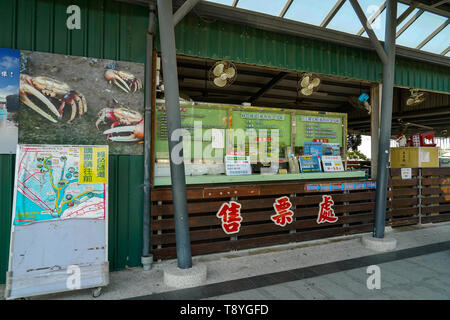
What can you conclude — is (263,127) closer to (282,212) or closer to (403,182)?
(282,212)

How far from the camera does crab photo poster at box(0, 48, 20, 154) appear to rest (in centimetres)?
360

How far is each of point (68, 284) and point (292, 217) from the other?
12.5ft

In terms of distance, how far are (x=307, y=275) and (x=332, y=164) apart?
2.86 m

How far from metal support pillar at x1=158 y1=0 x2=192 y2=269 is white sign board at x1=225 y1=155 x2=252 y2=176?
4.96 ft

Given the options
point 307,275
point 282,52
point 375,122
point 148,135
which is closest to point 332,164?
point 375,122

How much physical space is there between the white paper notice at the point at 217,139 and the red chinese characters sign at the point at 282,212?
1.48 m

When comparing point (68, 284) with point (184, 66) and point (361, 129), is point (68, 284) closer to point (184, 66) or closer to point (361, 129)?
point (184, 66)

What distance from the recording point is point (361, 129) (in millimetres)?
20797

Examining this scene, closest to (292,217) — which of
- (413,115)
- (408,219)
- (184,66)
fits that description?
(408,219)

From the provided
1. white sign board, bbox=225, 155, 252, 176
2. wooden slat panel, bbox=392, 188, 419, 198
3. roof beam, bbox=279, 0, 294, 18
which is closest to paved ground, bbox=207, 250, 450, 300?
white sign board, bbox=225, 155, 252, 176

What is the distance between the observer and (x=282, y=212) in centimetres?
540

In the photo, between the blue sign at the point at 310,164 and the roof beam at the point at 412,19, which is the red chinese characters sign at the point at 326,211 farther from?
the roof beam at the point at 412,19
